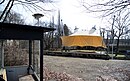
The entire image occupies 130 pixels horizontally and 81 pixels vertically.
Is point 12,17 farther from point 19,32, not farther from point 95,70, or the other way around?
point 19,32

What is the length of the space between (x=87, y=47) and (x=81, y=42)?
415 cm

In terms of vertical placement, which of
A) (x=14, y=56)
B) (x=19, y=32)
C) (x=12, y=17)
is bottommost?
(x=14, y=56)

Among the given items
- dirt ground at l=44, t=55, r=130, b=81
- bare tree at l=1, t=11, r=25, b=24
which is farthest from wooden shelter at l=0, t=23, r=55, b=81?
bare tree at l=1, t=11, r=25, b=24

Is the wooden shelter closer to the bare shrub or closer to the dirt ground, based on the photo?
the dirt ground

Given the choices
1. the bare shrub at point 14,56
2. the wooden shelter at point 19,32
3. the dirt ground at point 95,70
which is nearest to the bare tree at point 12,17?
the bare shrub at point 14,56

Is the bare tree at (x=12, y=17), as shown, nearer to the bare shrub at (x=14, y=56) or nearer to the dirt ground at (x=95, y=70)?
the bare shrub at (x=14, y=56)

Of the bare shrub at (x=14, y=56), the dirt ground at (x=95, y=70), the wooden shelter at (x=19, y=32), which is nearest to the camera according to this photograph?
the wooden shelter at (x=19, y=32)

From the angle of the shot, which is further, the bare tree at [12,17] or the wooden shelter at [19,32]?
the bare tree at [12,17]

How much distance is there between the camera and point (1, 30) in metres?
7.06

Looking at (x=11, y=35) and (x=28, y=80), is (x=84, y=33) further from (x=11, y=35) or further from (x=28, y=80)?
(x=11, y=35)

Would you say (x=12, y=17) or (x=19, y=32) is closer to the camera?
(x=19, y=32)

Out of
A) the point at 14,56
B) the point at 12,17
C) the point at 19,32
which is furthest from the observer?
the point at 12,17

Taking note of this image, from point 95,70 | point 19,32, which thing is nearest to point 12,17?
point 95,70

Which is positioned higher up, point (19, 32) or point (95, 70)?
point (19, 32)
